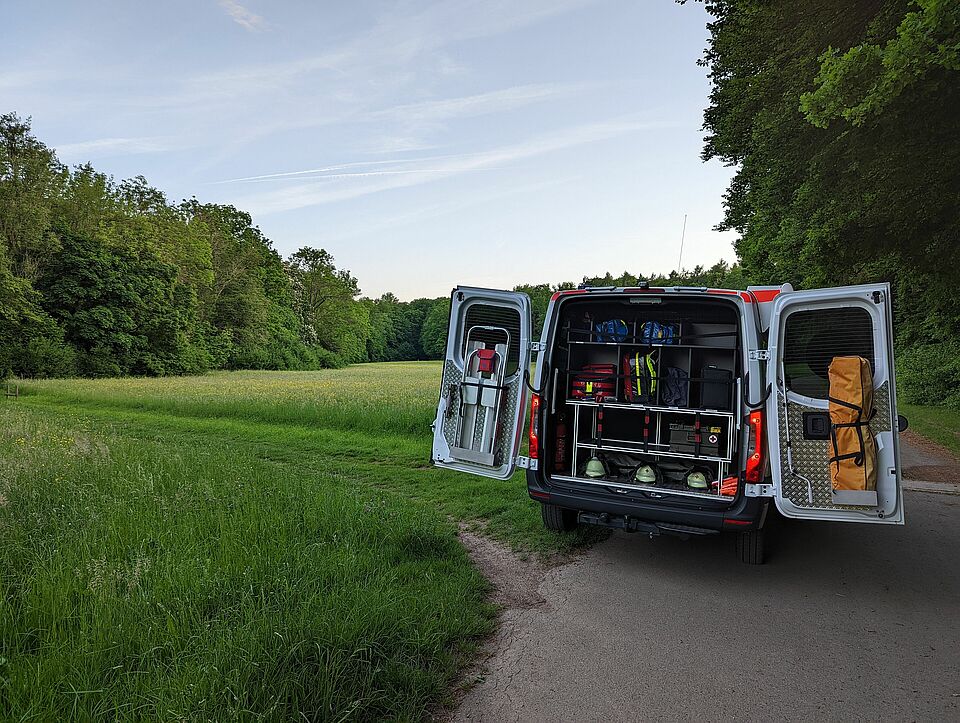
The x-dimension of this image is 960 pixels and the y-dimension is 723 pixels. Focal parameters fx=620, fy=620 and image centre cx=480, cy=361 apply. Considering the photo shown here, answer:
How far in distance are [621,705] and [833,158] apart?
35.1ft

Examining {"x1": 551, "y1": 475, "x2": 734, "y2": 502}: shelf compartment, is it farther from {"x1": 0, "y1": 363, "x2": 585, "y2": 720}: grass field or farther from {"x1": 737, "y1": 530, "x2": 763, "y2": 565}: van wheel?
{"x1": 0, "y1": 363, "x2": 585, "y2": 720}: grass field

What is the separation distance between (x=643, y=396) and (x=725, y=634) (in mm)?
2522

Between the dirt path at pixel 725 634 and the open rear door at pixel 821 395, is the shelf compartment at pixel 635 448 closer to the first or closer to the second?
the dirt path at pixel 725 634

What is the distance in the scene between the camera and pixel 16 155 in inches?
1312

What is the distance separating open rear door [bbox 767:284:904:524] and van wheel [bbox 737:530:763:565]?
0.66 m

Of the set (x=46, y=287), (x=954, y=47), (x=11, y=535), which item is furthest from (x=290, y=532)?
(x=46, y=287)

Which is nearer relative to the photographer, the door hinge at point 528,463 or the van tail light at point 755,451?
the van tail light at point 755,451

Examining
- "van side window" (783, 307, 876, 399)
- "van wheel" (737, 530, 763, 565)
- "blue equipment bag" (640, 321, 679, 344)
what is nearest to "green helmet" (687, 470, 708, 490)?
"van wheel" (737, 530, 763, 565)

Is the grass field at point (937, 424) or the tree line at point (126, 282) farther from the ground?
the tree line at point (126, 282)

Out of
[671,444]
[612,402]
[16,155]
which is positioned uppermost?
[16,155]

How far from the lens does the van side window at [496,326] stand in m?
6.14

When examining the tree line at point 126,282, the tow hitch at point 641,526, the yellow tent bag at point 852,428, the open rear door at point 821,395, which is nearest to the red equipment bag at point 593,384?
the tow hitch at point 641,526

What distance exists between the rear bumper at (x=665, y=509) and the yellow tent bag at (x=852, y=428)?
62 centimetres

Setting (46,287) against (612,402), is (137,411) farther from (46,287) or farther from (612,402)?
(46,287)
